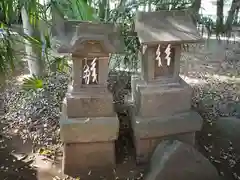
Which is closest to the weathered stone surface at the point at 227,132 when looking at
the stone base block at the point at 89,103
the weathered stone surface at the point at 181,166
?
the weathered stone surface at the point at 181,166

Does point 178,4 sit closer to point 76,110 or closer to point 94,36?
point 94,36

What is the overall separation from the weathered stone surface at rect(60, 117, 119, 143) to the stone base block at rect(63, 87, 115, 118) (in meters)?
0.05

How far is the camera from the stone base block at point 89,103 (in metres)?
2.43

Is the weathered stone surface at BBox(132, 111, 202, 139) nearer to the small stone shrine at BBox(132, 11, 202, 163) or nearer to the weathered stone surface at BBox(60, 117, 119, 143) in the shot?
the small stone shrine at BBox(132, 11, 202, 163)

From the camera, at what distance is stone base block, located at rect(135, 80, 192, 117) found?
8.37ft

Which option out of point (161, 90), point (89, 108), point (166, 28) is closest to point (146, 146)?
point (161, 90)

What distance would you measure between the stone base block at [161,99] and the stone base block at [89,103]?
0.95 feet

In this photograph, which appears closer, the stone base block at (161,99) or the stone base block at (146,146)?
the stone base block at (161,99)

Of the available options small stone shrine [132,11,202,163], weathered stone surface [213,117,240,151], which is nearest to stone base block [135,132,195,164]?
small stone shrine [132,11,202,163]

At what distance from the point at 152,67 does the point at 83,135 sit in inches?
32.2

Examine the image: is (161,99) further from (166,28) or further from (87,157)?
(87,157)

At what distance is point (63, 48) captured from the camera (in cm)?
220

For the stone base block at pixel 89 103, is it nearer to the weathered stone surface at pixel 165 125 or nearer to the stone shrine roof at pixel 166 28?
the weathered stone surface at pixel 165 125

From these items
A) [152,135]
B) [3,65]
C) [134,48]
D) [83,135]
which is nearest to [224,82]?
[134,48]
